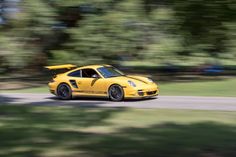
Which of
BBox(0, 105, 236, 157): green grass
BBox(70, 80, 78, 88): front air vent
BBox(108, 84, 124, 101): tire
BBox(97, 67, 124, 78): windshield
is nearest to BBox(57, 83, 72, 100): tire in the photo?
BBox(70, 80, 78, 88): front air vent

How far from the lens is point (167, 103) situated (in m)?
15.5

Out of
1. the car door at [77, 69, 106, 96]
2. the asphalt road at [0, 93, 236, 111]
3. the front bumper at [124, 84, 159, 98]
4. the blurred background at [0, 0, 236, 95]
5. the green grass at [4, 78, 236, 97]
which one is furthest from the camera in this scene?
the green grass at [4, 78, 236, 97]

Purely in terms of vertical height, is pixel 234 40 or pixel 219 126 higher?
pixel 234 40

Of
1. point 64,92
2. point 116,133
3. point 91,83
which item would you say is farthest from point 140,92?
point 116,133

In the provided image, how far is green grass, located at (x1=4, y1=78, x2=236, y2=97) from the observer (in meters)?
19.8

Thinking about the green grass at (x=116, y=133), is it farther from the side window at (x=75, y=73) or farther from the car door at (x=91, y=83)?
the side window at (x=75, y=73)

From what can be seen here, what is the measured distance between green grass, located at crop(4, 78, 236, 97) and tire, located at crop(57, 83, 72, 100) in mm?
3821

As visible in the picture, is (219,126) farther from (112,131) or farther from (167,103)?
(167,103)

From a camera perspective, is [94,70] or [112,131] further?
[94,70]

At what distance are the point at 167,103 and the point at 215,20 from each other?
1087 cm

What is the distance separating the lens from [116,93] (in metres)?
16.9

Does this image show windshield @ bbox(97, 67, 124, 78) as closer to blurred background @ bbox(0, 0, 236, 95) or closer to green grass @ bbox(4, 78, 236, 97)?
blurred background @ bbox(0, 0, 236, 95)

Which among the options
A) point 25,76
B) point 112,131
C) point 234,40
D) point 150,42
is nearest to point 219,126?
point 112,131

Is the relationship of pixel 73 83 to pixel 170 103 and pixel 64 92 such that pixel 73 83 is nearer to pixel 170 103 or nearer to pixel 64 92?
pixel 64 92
